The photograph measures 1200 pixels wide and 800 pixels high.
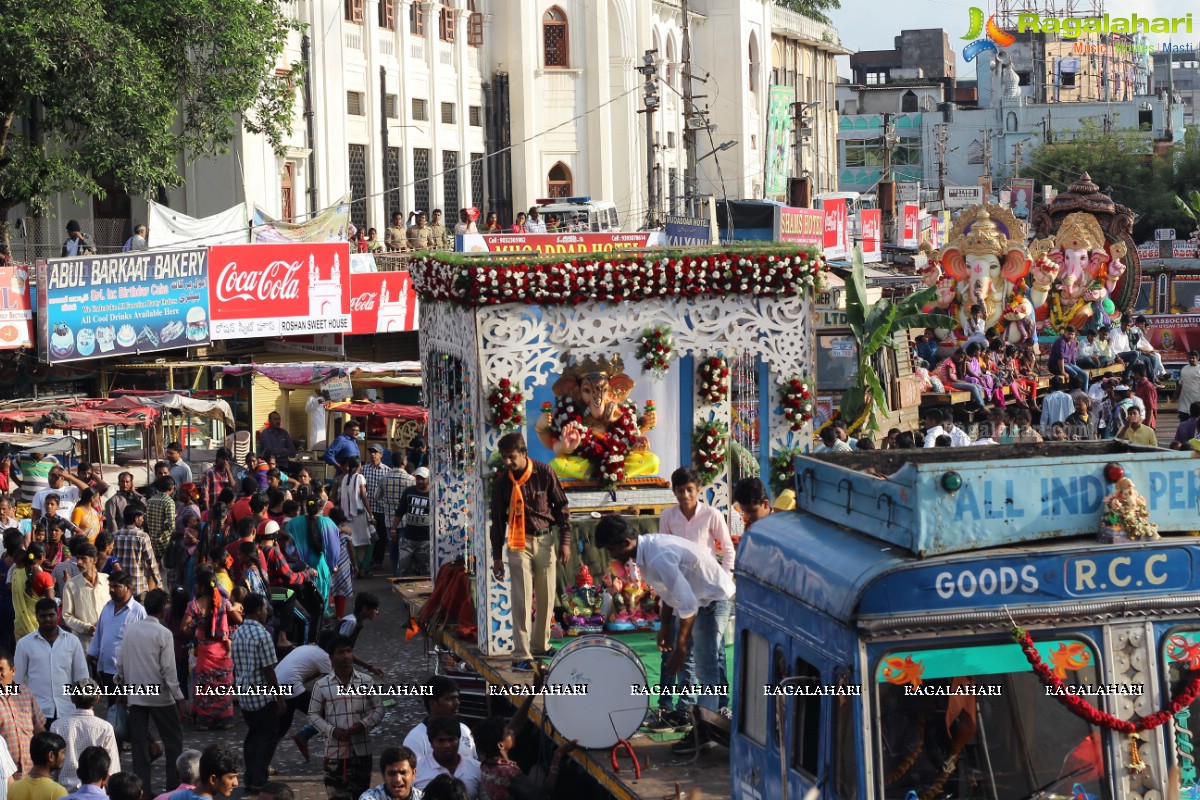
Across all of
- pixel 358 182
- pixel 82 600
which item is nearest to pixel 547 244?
pixel 82 600

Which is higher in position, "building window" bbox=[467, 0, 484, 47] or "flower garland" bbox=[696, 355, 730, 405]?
"building window" bbox=[467, 0, 484, 47]

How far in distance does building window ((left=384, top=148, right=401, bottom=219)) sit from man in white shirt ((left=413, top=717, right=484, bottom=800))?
36.9 meters

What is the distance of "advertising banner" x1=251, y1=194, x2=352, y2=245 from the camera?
27.2 metres

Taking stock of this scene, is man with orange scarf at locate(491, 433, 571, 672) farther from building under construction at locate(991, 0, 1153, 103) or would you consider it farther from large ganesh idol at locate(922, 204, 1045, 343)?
building under construction at locate(991, 0, 1153, 103)

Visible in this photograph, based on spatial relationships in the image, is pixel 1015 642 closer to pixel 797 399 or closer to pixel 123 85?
pixel 797 399

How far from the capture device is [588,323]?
12516 millimetres

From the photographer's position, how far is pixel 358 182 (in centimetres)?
4306

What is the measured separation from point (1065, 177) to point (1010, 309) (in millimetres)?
53630

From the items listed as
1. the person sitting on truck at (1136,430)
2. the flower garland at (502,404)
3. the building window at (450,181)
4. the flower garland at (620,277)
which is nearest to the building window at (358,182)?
the building window at (450,181)

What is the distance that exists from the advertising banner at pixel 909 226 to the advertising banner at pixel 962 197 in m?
18.4

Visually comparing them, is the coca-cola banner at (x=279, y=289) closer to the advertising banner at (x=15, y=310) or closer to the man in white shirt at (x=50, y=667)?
the advertising banner at (x=15, y=310)

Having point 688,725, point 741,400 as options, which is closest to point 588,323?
point 741,400

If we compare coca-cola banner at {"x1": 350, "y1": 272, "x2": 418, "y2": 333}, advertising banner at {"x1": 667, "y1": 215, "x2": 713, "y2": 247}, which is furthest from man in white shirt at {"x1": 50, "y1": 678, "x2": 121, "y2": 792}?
advertising banner at {"x1": 667, "y1": 215, "x2": 713, "y2": 247}

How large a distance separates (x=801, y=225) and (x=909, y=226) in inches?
636
